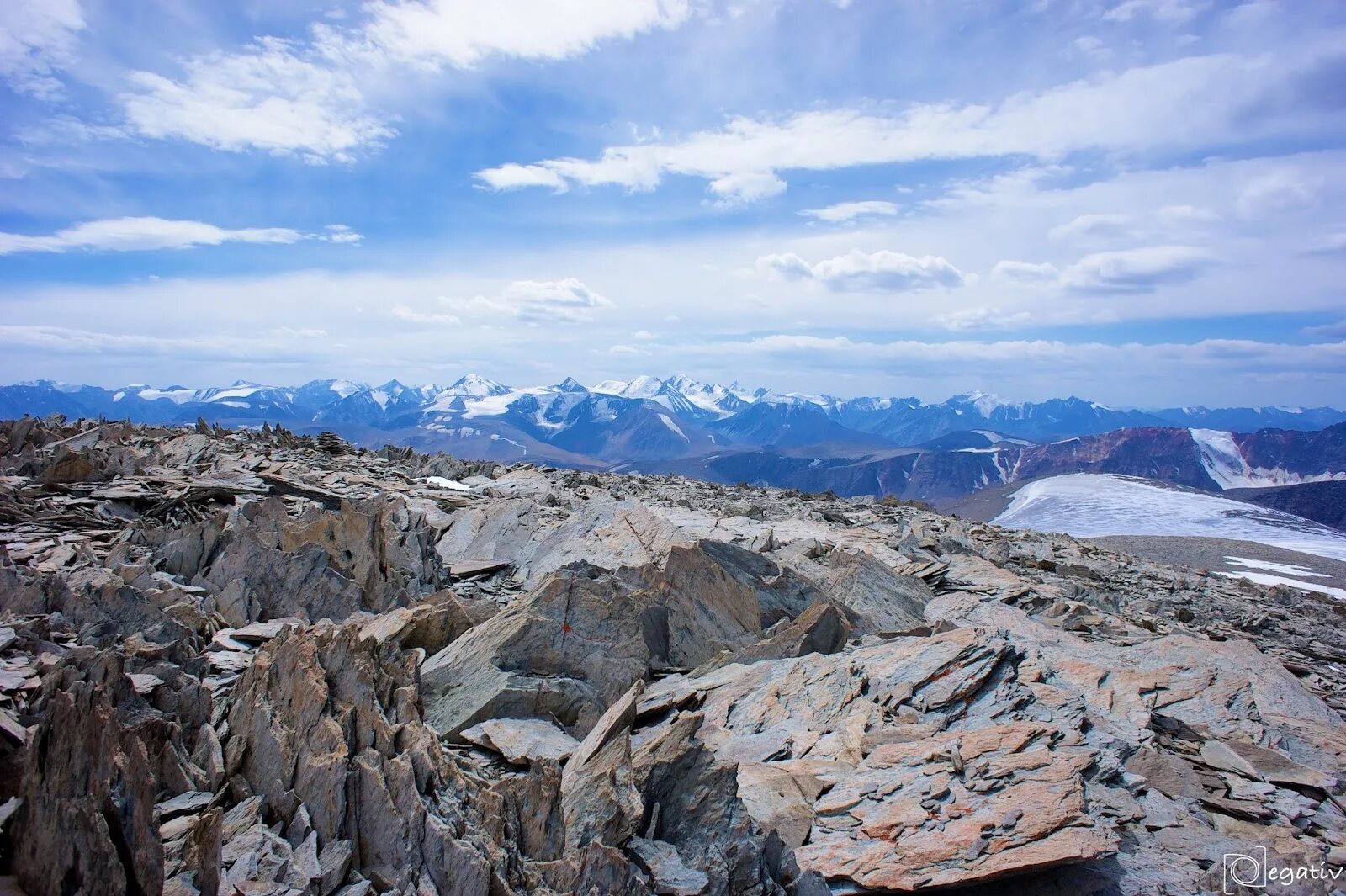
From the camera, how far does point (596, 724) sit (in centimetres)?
1209

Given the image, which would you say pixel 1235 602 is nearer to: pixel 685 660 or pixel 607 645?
pixel 685 660

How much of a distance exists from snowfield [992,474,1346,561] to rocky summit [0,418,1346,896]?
94.7 meters

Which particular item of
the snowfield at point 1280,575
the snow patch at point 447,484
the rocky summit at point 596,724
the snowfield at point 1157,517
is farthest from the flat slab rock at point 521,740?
the snowfield at point 1157,517

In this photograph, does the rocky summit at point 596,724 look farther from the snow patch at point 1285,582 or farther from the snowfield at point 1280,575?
the snowfield at point 1280,575

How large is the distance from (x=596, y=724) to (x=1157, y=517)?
13041 cm

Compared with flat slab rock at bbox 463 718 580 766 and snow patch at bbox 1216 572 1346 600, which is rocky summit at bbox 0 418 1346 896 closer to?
flat slab rock at bbox 463 718 580 766

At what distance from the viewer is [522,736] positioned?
1122cm

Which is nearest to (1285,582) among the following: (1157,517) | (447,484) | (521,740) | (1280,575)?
(1280,575)

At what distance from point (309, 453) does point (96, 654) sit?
3510 centimetres

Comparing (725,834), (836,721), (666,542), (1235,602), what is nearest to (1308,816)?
(836,721)

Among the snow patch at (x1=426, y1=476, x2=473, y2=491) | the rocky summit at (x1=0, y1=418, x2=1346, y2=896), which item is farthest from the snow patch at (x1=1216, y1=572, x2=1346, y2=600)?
the snow patch at (x1=426, y1=476, x2=473, y2=491)

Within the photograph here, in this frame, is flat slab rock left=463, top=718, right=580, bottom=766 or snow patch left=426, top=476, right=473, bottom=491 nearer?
flat slab rock left=463, top=718, right=580, bottom=766

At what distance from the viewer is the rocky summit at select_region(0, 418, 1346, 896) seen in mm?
7469

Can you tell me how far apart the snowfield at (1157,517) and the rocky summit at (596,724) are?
3727 inches
